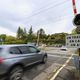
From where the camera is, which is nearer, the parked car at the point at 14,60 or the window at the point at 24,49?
the parked car at the point at 14,60

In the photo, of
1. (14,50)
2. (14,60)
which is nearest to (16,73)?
(14,60)

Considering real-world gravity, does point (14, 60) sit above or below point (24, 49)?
below

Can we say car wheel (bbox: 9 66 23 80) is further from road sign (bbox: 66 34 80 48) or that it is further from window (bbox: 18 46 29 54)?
road sign (bbox: 66 34 80 48)

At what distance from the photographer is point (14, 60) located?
6.25 metres

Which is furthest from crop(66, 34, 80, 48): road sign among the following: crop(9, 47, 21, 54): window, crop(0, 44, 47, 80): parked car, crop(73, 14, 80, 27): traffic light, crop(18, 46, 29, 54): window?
crop(18, 46, 29, 54): window

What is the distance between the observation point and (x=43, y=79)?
→ 623 cm

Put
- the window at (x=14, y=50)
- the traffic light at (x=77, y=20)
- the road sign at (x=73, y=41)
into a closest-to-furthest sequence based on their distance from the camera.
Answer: the traffic light at (x=77, y=20)
the road sign at (x=73, y=41)
the window at (x=14, y=50)

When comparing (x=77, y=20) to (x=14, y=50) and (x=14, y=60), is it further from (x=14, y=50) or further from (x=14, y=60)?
(x=14, y=50)

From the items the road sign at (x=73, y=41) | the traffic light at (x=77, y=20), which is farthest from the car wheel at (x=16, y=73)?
the traffic light at (x=77, y=20)

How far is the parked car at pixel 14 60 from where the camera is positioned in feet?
19.2

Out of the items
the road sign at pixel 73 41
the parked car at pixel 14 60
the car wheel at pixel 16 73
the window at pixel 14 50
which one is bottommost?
the car wheel at pixel 16 73

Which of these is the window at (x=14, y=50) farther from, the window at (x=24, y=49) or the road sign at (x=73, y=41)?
the road sign at (x=73, y=41)

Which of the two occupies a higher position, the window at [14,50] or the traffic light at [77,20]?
the traffic light at [77,20]

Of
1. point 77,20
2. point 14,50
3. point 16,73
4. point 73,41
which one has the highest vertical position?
point 77,20
